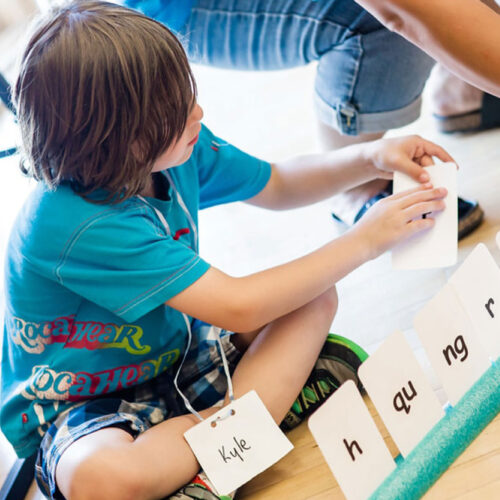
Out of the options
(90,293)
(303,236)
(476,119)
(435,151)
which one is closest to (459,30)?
(435,151)

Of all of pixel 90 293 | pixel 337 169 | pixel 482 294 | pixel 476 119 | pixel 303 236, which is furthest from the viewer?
pixel 476 119

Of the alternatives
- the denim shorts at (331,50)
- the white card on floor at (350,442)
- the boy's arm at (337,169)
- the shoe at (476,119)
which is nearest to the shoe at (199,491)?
the white card on floor at (350,442)

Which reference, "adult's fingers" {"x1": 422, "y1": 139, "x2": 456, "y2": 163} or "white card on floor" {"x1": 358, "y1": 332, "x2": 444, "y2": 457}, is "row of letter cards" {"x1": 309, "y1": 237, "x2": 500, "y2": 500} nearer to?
"white card on floor" {"x1": 358, "y1": 332, "x2": 444, "y2": 457}

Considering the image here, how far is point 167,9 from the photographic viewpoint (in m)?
1.24

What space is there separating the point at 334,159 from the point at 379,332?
0.31 m

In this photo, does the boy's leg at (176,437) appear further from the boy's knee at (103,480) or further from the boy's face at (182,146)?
the boy's face at (182,146)

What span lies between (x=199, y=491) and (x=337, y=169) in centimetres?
58

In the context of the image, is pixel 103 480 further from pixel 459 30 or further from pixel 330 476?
pixel 459 30

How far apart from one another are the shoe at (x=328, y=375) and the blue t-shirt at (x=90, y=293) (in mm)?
205

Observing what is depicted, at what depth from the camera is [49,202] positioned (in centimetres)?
86

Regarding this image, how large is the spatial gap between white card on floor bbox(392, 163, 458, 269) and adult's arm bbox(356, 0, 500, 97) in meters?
0.15

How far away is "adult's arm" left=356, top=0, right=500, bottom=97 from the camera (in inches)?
32.5

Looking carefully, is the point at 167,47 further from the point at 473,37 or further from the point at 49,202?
the point at 473,37

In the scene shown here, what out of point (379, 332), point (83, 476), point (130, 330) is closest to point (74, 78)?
point (130, 330)
